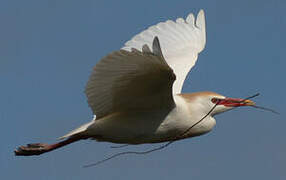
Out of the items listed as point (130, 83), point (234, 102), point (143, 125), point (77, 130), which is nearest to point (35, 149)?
point (77, 130)

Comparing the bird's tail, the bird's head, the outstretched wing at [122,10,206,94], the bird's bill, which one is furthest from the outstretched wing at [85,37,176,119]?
the outstretched wing at [122,10,206,94]

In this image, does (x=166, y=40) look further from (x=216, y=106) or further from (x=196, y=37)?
(x=216, y=106)

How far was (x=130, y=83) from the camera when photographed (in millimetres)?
10102

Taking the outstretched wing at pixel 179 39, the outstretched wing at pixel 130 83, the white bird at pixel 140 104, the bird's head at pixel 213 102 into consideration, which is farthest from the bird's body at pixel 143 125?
the outstretched wing at pixel 179 39

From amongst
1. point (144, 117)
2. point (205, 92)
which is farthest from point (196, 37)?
point (144, 117)

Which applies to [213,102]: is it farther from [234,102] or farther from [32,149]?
[32,149]

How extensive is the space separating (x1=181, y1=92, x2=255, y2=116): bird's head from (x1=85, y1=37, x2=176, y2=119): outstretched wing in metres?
0.60

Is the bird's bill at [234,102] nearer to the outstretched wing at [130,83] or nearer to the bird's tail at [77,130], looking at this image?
the outstretched wing at [130,83]

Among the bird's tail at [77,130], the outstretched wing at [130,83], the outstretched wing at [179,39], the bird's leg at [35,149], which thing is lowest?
the bird's leg at [35,149]

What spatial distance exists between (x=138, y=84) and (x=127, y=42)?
3.34m

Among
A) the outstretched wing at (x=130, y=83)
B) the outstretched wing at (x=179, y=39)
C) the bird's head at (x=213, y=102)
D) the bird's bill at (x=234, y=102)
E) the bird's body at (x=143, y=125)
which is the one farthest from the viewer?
the outstretched wing at (x=179, y=39)

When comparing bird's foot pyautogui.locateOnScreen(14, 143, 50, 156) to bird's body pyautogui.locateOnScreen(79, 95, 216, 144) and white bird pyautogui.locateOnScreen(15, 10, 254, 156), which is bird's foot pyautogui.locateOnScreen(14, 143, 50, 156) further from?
bird's body pyautogui.locateOnScreen(79, 95, 216, 144)

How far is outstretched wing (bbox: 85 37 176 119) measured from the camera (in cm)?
933

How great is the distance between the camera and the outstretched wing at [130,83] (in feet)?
30.6
